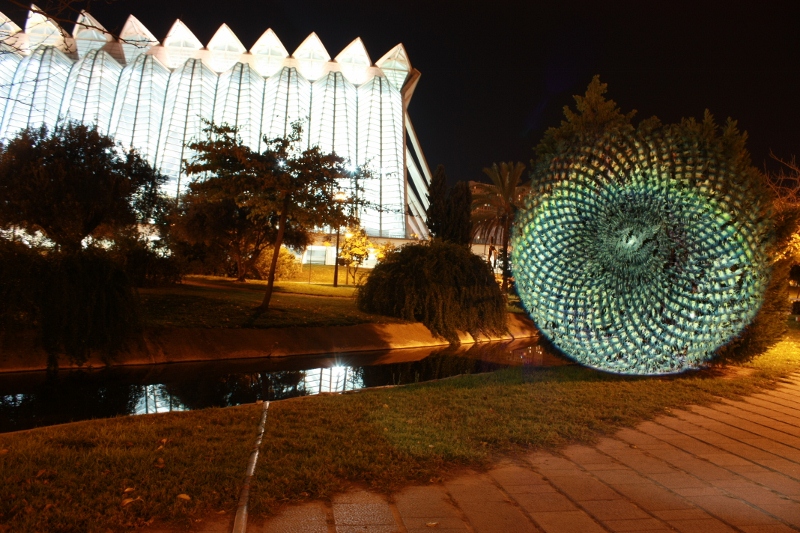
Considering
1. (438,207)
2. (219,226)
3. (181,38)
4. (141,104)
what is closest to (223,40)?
(181,38)

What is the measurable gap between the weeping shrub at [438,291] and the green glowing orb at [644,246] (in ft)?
27.7

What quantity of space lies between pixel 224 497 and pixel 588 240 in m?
5.38

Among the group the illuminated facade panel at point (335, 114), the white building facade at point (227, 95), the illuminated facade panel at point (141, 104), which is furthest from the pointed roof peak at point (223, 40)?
the illuminated facade panel at point (335, 114)

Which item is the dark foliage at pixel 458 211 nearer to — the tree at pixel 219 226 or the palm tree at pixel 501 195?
the palm tree at pixel 501 195

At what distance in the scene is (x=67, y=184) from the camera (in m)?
17.7

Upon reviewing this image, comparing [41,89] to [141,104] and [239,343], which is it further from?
[239,343]

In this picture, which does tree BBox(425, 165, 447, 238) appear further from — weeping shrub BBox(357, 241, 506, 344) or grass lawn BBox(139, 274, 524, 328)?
weeping shrub BBox(357, 241, 506, 344)

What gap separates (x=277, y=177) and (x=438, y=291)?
5.34 m

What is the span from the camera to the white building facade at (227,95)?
161 feet

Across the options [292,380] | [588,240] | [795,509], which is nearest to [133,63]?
[292,380]

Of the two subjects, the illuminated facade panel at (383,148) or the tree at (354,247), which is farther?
the illuminated facade panel at (383,148)

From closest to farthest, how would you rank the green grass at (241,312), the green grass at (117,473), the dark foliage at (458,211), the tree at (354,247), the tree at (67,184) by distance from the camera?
the green grass at (117,473) → the green grass at (241,312) → the tree at (67,184) → the tree at (354,247) → the dark foliage at (458,211)

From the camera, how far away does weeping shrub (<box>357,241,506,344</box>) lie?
16.5 meters

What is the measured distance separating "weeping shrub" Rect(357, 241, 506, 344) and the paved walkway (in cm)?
1092
